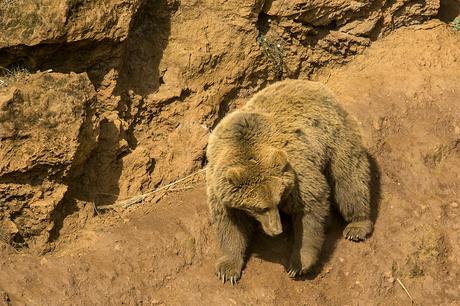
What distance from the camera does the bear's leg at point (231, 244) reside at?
7094 millimetres

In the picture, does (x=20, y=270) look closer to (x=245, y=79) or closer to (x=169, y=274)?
(x=169, y=274)

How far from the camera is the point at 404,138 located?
28.8ft

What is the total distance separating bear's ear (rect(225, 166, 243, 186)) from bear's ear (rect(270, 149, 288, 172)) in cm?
30

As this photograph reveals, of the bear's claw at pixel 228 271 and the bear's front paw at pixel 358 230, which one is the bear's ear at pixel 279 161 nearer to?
the bear's claw at pixel 228 271

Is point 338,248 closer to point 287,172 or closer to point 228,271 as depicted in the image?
point 228,271

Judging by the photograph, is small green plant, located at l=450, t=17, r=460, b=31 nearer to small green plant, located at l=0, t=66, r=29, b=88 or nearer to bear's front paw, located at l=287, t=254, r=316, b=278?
bear's front paw, located at l=287, t=254, r=316, b=278

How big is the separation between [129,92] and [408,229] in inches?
133

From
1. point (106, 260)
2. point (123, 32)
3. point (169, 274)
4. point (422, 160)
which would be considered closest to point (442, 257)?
point (422, 160)

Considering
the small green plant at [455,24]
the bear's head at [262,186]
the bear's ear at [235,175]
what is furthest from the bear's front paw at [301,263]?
the small green plant at [455,24]

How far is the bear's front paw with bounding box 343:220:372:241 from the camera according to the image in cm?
765

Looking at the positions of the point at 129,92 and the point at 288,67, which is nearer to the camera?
the point at 129,92

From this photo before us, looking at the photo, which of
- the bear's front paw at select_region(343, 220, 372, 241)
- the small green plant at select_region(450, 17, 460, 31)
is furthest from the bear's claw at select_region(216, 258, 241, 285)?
the small green plant at select_region(450, 17, 460, 31)

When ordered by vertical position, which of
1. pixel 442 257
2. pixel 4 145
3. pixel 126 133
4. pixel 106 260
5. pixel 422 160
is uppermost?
pixel 4 145

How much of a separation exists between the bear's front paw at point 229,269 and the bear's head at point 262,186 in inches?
30.7
